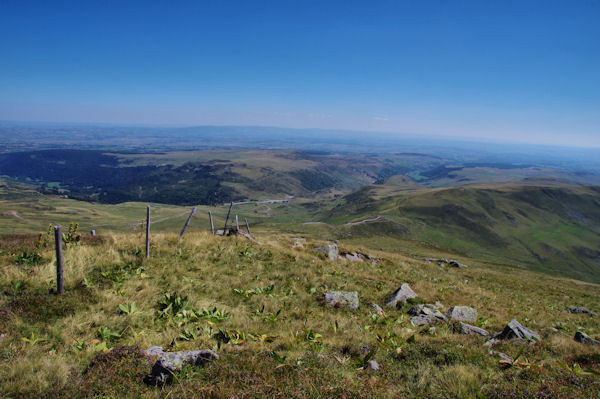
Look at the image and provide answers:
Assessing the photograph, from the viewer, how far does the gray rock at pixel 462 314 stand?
1393 cm

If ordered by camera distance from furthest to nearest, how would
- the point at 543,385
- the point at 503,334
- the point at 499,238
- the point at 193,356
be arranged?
the point at 499,238 < the point at 503,334 < the point at 193,356 < the point at 543,385

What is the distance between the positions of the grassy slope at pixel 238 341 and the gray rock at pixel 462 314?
2.24 ft

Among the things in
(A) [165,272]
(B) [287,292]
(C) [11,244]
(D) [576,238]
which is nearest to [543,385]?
(B) [287,292]

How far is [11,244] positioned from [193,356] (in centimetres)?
1526

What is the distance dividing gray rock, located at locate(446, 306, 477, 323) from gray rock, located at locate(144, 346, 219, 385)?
12124 mm

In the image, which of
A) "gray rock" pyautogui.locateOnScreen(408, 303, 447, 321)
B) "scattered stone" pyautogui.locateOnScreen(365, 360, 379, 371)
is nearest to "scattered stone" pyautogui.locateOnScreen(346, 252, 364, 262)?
"gray rock" pyautogui.locateOnScreen(408, 303, 447, 321)

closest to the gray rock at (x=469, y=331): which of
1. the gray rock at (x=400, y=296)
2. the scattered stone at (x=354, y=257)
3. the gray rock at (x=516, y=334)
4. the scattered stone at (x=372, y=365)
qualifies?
the gray rock at (x=516, y=334)

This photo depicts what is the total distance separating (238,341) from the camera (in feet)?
29.1

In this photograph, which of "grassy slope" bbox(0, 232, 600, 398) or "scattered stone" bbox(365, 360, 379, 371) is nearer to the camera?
"grassy slope" bbox(0, 232, 600, 398)

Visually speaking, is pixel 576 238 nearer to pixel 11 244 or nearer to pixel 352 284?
pixel 352 284

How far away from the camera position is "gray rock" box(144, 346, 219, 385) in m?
6.42

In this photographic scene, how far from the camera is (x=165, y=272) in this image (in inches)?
574

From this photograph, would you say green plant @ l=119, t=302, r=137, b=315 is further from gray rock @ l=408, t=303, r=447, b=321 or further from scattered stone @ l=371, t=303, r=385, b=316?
gray rock @ l=408, t=303, r=447, b=321

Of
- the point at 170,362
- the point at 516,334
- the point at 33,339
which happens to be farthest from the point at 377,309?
the point at 33,339
